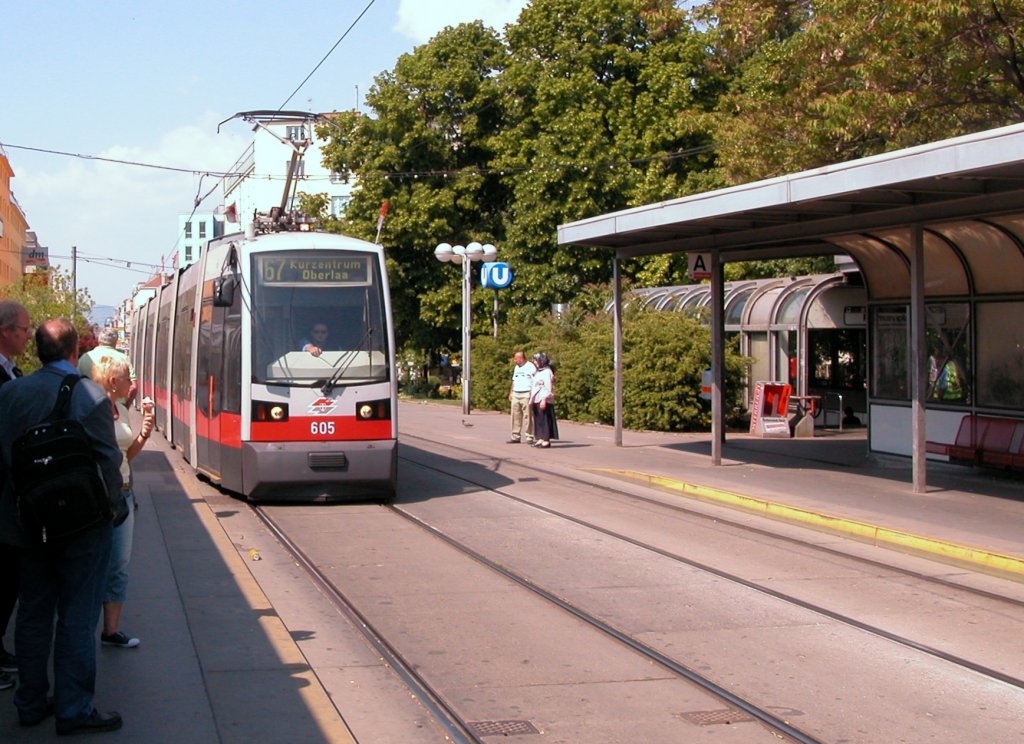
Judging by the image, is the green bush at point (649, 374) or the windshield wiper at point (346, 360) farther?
the green bush at point (649, 374)

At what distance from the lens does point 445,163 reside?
44.4m

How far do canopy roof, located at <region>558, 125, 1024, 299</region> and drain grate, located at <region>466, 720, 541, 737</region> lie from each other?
24.2ft

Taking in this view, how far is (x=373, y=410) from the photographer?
46.3ft

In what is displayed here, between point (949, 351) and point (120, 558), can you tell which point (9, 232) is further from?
point (120, 558)

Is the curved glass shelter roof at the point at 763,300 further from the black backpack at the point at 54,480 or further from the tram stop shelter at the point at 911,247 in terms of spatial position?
the black backpack at the point at 54,480

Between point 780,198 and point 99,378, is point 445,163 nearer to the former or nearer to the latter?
point 780,198

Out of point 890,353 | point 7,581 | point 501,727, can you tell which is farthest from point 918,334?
point 7,581

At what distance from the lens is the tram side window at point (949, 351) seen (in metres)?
16.8

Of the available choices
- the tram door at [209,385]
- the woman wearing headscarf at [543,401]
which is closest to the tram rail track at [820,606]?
the tram door at [209,385]

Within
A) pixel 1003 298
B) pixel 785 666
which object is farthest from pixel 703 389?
pixel 785 666

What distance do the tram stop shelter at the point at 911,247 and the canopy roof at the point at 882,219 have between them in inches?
0.7

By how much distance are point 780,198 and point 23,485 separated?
10.5 meters

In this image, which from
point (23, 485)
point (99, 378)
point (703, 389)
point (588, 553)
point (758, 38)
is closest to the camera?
point (23, 485)

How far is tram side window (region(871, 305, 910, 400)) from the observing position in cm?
1798
